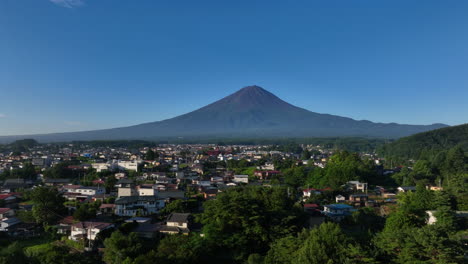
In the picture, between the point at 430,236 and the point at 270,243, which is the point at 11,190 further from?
the point at 430,236

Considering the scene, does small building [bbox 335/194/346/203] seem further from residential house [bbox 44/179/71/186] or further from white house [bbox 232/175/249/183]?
residential house [bbox 44/179/71/186]

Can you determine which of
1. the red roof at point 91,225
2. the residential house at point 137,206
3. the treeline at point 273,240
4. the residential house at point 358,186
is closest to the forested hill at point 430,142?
the residential house at point 358,186

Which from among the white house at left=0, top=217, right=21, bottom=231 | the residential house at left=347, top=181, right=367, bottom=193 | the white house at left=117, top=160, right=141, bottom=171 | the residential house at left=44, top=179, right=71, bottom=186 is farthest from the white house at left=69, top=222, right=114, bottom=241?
the white house at left=117, top=160, right=141, bottom=171

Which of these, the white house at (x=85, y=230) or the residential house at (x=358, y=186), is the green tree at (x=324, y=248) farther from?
the residential house at (x=358, y=186)

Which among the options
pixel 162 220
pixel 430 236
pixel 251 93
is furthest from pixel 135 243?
pixel 251 93

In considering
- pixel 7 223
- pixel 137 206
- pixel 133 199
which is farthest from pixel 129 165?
pixel 7 223

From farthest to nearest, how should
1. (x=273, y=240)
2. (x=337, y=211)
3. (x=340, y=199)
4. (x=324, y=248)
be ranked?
(x=340, y=199) < (x=337, y=211) < (x=273, y=240) < (x=324, y=248)

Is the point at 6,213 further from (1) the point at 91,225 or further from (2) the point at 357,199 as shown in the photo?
(2) the point at 357,199

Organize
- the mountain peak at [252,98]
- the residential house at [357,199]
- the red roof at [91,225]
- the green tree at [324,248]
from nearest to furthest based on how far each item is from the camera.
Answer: the green tree at [324,248] → the red roof at [91,225] → the residential house at [357,199] → the mountain peak at [252,98]
